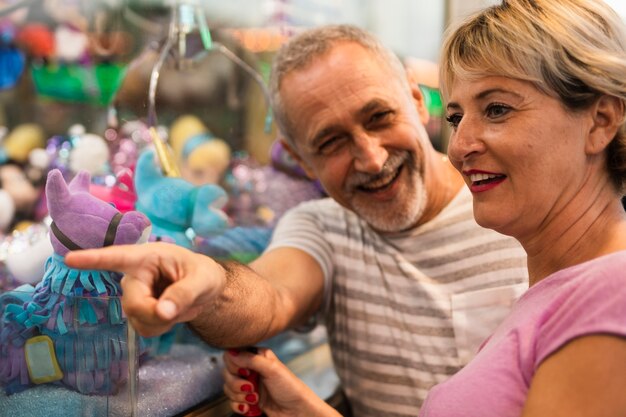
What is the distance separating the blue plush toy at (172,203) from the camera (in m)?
1.26

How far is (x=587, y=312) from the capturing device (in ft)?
Answer: 2.49

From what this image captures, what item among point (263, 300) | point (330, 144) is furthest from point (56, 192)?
point (330, 144)

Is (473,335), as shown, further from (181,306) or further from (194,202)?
(181,306)

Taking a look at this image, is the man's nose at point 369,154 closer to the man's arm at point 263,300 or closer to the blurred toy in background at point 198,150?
the man's arm at point 263,300

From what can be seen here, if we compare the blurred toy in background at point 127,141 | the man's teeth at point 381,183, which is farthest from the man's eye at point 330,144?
the blurred toy in background at point 127,141

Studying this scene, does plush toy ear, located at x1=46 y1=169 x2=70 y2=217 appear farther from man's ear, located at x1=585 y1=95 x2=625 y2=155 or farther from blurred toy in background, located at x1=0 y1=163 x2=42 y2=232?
man's ear, located at x1=585 y1=95 x2=625 y2=155

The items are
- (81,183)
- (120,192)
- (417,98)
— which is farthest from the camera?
(417,98)

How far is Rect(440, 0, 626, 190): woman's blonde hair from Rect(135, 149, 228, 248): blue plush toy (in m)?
0.59

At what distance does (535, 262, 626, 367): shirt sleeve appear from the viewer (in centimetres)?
74

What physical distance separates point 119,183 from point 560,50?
77 cm

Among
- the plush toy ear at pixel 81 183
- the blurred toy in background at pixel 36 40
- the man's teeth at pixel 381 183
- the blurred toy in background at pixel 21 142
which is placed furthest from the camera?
the blurred toy in background at pixel 36 40

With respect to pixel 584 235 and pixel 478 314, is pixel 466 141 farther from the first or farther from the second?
pixel 478 314

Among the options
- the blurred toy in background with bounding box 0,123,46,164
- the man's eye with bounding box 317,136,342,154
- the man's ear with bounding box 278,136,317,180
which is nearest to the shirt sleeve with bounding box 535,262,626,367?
the man's eye with bounding box 317,136,342,154

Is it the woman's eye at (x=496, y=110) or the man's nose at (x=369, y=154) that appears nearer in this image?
the woman's eye at (x=496, y=110)
